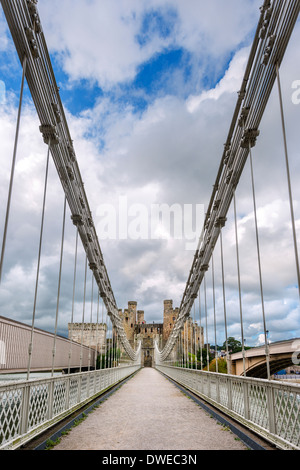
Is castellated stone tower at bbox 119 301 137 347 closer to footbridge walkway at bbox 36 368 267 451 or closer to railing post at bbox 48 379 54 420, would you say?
footbridge walkway at bbox 36 368 267 451

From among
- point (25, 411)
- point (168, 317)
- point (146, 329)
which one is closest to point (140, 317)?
point (146, 329)

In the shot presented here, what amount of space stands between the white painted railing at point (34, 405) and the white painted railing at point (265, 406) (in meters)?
2.98

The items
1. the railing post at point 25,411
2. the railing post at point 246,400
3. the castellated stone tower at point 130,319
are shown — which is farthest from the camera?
the castellated stone tower at point 130,319

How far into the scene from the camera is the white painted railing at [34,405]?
415cm

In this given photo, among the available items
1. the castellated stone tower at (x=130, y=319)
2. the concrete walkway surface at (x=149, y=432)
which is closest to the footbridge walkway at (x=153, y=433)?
Result: the concrete walkway surface at (x=149, y=432)

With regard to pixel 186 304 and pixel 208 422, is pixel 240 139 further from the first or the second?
pixel 186 304

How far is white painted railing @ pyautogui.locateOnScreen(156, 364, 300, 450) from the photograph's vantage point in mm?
4016

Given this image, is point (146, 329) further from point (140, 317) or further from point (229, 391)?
point (229, 391)

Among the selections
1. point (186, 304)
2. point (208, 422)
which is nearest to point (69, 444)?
point (208, 422)

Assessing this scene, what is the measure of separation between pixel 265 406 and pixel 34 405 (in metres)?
3.13

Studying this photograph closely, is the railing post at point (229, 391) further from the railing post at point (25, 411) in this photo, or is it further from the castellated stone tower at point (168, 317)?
the castellated stone tower at point (168, 317)

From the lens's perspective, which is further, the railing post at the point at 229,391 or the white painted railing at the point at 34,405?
the railing post at the point at 229,391

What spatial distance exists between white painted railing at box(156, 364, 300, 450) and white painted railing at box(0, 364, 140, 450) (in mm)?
2976
